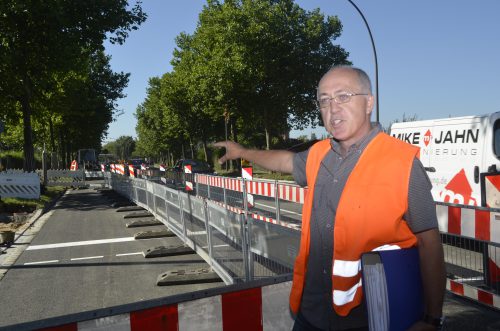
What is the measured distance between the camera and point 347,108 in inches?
82.8

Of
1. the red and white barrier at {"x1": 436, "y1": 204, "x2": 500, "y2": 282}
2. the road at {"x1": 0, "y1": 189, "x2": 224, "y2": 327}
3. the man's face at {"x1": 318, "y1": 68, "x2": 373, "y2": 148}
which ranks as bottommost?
the road at {"x1": 0, "y1": 189, "x2": 224, "y2": 327}

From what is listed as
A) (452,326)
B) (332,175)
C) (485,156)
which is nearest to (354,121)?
(332,175)

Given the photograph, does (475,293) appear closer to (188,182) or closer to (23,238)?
(23,238)

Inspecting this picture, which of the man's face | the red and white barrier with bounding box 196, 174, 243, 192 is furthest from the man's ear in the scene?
the red and white barrier with bounding box 196, 174, 243, 192

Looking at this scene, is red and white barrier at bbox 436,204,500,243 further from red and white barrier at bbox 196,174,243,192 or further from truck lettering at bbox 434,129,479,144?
red and white barrier at bbox 196,174,243,192

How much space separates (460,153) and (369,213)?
803cm

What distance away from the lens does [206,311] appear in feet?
9.41

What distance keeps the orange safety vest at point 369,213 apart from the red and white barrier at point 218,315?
1.07 metres

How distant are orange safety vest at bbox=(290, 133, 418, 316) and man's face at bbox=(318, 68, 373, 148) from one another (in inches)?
4.5

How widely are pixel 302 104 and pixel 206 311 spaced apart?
116ft

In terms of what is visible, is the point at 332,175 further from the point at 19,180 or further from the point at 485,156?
the point at 19,180

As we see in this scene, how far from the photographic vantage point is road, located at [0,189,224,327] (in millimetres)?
6348

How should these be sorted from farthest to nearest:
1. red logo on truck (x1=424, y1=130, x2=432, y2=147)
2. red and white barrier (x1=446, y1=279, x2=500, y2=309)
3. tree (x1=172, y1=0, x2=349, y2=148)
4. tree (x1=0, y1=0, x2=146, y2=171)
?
1. tree (x1=172, y1=0, x2=349, y2=148)
2. tree (x1=0, y1=0, x2=146, y2=171)
3. red logo on truck (x1=424, y1=130, x2=432, y2=147)
4. red and white barrier (x1=446, y1=279, x2=500, y2=309)

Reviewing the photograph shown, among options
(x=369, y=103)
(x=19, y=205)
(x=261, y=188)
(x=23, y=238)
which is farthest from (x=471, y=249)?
(x=19, y=205)
